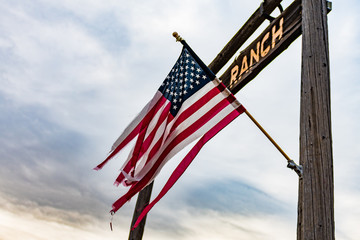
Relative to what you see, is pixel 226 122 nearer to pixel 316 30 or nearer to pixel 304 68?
pixel 304 68

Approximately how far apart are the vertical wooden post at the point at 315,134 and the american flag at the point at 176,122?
69 cm

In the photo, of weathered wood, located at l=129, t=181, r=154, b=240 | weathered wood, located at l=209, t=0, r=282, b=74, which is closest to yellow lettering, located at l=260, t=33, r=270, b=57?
weathered wood, located at l=209, t=0, r=282, b=74

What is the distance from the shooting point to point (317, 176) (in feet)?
8.30

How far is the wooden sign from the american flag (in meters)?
0.85

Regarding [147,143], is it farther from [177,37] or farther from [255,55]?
[255,55]

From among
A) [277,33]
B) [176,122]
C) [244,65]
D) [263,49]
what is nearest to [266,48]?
[263,49]

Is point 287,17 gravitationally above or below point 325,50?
above

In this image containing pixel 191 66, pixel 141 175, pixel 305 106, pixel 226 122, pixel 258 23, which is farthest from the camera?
pixel 258 23

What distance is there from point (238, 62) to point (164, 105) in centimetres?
150

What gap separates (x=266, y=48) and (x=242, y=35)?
3.41 feet

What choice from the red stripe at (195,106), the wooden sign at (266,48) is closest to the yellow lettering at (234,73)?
the wooden sign at (266,48)

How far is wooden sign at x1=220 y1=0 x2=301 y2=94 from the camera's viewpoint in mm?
3655

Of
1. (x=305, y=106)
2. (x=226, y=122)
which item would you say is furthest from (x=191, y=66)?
(x=305, y=106)

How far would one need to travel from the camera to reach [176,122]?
362 cm
